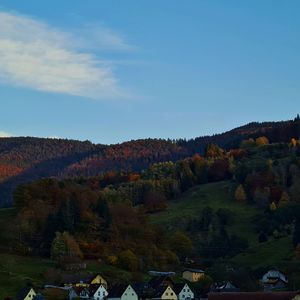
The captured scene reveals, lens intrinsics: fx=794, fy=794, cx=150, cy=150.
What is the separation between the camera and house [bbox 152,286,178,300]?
112938 millimetres

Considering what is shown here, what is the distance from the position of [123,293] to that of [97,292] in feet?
13.0

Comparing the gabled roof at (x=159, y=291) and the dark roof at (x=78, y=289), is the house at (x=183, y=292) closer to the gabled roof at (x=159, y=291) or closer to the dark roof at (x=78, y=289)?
the gabled roof at (x=159, y=291)

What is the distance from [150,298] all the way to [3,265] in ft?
84.6

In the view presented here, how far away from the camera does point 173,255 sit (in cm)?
14462

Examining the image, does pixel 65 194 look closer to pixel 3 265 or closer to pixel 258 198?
pixel 3 265

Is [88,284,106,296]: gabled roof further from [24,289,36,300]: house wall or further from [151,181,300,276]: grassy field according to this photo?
[151,181,300,276]: grassy field

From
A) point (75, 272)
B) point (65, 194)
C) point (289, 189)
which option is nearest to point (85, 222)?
point (65, 194)

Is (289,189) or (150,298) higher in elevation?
(289,189)

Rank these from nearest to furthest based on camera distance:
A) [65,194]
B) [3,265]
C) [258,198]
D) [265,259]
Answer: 1. [3,265]
2. [265,259]
3. [65,194]
4. [258,198]

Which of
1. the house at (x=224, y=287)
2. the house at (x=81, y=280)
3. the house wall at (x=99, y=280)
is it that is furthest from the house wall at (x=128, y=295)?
the house at (x=224, y=287)

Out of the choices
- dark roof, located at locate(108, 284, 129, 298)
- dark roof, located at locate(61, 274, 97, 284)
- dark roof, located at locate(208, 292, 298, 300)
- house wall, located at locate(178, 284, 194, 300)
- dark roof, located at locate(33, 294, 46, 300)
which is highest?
dark roof, located at locate(208, 292, 298, 300)

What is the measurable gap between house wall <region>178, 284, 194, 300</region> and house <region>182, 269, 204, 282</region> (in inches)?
354

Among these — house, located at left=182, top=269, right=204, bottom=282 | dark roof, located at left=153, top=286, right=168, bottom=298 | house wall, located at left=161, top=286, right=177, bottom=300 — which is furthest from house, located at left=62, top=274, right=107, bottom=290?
house, located at left=182, top=269, right=204, bottom=282

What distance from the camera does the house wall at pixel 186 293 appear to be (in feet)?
377
